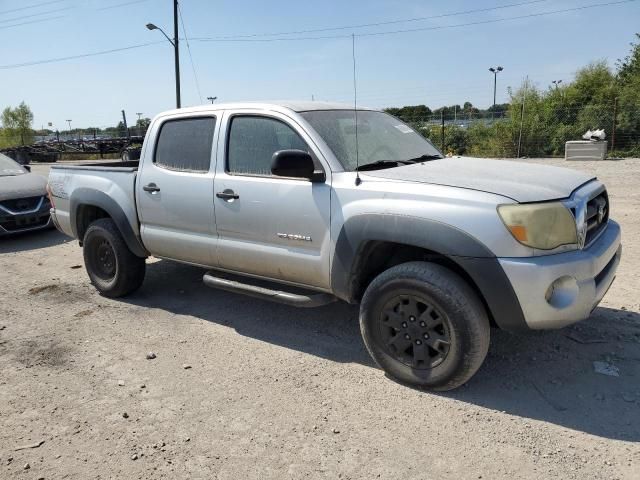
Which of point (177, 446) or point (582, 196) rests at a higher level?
point (582, 196)

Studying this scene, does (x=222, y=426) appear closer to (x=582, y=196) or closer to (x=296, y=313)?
(x=296, y=313)

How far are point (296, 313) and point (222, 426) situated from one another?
1.87 m

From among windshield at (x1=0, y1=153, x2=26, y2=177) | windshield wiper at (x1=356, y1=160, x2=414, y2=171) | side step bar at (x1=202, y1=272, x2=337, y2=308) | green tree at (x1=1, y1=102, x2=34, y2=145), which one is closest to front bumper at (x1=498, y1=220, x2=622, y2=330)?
windshield wiper at (x1=356, y1=160, x2=414, y2=171)

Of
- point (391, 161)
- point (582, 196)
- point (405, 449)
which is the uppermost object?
point (391, 161)

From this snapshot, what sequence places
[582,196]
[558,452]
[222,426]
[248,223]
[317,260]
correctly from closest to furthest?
[558,452] → [222,426] → [582,196] → [317,260] → [248,223]

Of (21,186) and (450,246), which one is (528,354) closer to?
(450,246)

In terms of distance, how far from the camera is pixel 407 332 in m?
3.40

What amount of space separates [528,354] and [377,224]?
1527mm

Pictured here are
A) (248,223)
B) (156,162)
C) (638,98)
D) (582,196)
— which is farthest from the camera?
(638,98)

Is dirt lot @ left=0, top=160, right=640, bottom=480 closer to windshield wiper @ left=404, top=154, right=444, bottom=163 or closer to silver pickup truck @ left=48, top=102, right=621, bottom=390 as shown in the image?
silver pickup truck @ left=48, top=102, right=621, bottom=390

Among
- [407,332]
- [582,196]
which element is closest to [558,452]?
[407,332]

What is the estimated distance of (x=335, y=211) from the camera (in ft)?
11.8

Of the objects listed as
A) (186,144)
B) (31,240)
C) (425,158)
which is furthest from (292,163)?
(31,240)

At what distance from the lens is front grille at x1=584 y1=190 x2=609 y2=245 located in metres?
3.33
